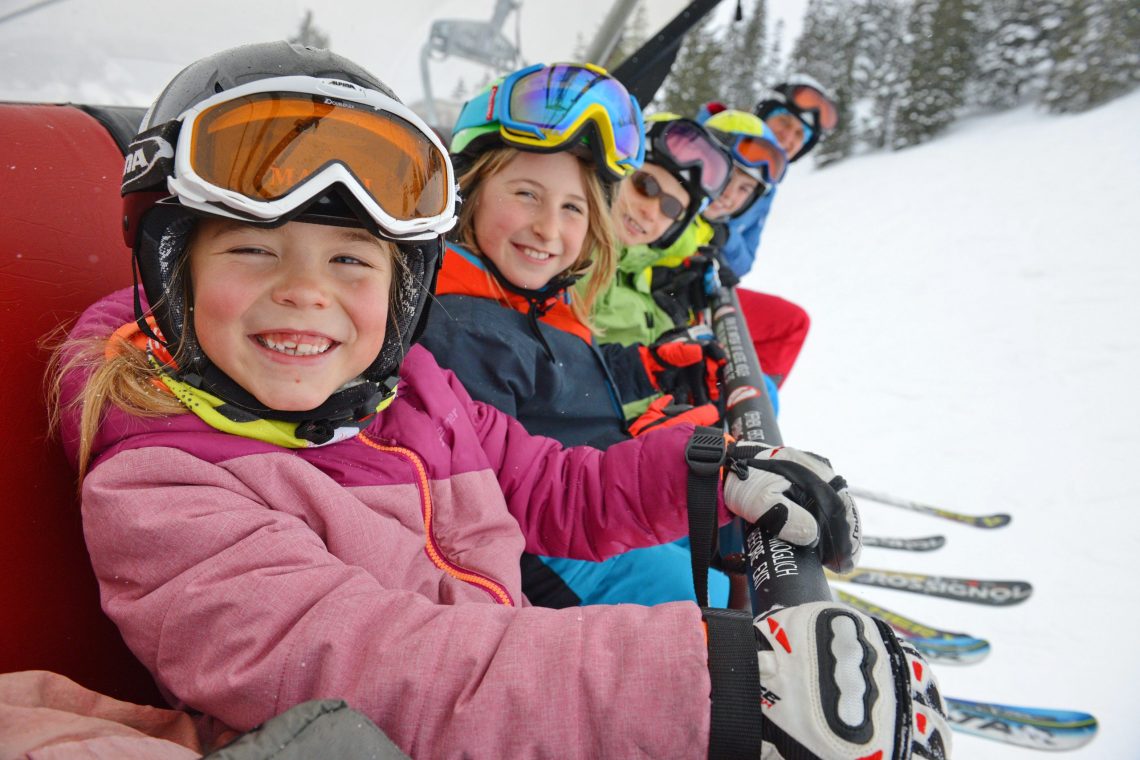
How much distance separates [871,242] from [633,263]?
1491cm

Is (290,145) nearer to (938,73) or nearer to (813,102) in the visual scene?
(813,102)

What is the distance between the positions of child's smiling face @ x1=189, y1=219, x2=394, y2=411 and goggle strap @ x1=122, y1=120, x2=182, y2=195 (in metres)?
0.11

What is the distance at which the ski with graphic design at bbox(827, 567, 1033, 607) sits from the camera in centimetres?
393

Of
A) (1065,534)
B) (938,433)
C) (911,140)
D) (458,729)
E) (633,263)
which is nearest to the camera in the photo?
(458,729)

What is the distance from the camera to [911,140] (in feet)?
96.7

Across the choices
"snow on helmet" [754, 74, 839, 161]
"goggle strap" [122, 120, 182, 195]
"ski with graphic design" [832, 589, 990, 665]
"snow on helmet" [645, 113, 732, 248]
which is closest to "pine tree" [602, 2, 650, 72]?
"snow on helmet" [645, 113, 732, 248]

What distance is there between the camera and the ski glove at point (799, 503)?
4.27ft

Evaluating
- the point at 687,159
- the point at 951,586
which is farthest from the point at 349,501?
the point at 951,586

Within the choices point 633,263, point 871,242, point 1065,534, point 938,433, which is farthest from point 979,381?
point 871,242

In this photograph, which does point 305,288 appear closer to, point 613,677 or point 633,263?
point 613,677

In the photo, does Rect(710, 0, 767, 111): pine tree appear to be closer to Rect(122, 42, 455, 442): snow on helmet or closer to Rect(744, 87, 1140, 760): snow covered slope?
Rect(744, 87, 1140, 760): snow covered slope

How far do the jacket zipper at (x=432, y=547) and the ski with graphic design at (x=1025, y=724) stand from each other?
2449mm

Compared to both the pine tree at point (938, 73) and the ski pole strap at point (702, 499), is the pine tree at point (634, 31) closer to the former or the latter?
the ski pole strap at point (702, 499)

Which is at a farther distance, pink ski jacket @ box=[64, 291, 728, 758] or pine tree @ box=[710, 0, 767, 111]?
pine tree @ box=[710, 0, 767, 111]
